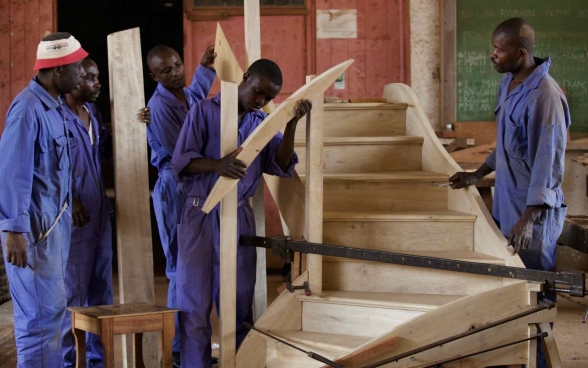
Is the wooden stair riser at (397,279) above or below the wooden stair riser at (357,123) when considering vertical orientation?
below

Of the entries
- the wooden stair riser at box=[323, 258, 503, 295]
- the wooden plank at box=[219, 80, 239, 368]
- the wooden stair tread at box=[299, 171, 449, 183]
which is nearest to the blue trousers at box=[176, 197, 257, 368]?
the wooden plank at box=[219, 80, 239, 368]

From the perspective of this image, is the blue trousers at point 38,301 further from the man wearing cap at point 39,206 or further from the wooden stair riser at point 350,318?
the wooden stair riser at point 350,318

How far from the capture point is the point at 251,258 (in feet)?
12.2

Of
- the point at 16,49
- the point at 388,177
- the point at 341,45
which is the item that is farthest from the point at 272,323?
the point at 16,49

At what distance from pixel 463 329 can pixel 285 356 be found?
86 cm

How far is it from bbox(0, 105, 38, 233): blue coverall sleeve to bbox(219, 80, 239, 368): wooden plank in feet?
2.63

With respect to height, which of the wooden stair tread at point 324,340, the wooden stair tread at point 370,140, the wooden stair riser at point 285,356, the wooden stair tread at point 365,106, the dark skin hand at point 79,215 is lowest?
the wooden stair riser at point 285,356

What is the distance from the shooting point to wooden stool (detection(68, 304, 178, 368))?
3195 mm

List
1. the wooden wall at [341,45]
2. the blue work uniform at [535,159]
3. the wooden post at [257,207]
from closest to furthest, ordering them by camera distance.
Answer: the blue work uniform at [535,159]
the wooden post at [257,207]
the wooden wall at [341,45]

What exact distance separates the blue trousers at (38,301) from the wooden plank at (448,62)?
15.4 feet

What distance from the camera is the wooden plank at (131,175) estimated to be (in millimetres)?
4031

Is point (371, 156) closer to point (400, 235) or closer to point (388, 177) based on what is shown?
point (388, 177)

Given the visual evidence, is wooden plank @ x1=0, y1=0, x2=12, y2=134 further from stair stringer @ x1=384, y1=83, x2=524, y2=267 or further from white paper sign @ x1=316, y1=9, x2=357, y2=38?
stair stringer @ x1=384, y1=83, x2=524, y2=267

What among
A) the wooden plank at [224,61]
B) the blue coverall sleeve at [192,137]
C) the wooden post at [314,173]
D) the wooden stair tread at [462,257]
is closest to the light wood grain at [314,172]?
the wooden post at [314,173]
